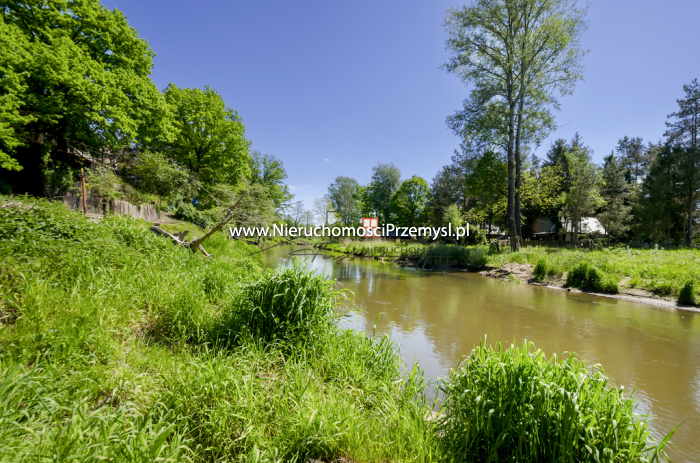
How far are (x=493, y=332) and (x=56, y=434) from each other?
708 cm

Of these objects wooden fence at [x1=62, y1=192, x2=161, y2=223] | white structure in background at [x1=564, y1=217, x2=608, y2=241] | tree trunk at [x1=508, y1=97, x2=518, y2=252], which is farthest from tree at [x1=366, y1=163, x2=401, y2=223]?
wooden fence at [x1=62, y1=192, x2=161, y2=223]

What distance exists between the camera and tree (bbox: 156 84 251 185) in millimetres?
24938

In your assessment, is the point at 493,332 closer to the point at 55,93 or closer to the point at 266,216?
the point at 266,216

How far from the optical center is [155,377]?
8.18 ft

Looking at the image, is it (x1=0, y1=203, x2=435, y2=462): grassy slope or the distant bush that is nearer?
(x1=0, y1=203, x2=435, y2=462): grassy slope

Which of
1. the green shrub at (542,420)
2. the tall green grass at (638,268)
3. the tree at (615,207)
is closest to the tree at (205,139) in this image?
the tall green grass at (638,268)

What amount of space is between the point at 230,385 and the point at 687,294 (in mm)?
13458

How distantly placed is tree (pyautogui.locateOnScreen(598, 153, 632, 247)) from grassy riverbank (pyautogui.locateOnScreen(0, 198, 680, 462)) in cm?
3584

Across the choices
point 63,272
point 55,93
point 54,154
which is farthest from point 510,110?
point 54,154

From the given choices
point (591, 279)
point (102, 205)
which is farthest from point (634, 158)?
point (102, 205)

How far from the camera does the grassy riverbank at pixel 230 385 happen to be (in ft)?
5.94

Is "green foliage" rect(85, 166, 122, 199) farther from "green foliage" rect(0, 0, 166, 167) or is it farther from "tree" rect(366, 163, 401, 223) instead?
"tree" rect(366, 163, 401, 223)

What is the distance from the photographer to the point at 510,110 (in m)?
18.3

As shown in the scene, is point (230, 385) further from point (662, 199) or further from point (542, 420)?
point (662, 199)
